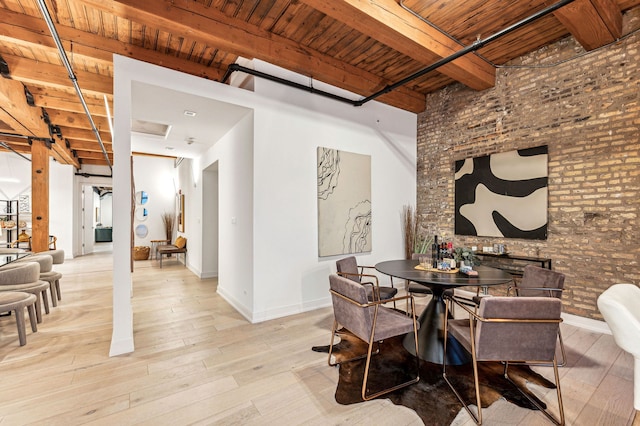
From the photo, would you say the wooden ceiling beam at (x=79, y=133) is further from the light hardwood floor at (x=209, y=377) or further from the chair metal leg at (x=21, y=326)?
the chair metal leg at (x=21, y=326)

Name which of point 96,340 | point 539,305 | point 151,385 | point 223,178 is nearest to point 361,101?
A: point 223,178

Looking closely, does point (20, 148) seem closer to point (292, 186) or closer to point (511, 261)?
point (292, 186)

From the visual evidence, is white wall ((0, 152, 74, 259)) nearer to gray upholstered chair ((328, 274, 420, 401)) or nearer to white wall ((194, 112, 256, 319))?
white wall ((194, 112, 256, 319))

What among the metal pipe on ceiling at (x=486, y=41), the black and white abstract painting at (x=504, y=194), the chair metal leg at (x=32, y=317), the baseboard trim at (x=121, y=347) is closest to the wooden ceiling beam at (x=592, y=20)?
the metal pipe on ceiling at (x=486, y=41)

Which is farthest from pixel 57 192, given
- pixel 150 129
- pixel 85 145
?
pixel 150 129

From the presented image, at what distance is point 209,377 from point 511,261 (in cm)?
438

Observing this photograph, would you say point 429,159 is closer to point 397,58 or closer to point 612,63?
point 397,58

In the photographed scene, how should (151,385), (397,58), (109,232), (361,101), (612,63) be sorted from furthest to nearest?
(109,232) → (361,101) → (397,58) → (612,63) → (151,385)

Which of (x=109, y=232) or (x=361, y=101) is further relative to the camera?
(x=109, y=232)

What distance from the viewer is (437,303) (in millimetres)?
3084

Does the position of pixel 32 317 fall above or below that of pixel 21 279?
below

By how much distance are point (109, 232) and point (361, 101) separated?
54.8 ft

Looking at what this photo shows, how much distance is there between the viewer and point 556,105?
3918 millimetres

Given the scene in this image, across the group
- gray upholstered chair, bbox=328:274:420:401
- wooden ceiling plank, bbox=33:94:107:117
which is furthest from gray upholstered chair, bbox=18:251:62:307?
gray upholstered chair, bbox=328:274:420:401
